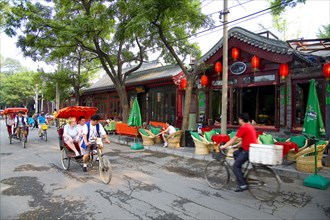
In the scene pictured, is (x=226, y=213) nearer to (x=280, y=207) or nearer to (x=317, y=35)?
(x=280, y=207)

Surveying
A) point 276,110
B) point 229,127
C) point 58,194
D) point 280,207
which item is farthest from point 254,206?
→ point 229,127

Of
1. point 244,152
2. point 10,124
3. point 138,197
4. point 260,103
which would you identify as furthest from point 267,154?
point 10,124

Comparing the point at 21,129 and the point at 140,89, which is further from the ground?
the point at 140,89

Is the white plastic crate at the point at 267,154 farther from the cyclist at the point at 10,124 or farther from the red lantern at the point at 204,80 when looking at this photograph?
the cyclist at the point at 10,124

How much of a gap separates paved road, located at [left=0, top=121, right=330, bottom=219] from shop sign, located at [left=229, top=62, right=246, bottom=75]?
18.0 ft

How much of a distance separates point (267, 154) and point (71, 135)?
5.25m

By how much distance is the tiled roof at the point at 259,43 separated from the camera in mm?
9125

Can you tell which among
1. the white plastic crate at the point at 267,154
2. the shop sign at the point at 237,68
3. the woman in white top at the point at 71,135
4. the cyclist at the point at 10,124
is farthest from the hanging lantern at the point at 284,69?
the cyclist at the point at 10,124

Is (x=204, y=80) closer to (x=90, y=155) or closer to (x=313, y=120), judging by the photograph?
(x=313, y=120)

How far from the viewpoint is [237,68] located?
11.5 m

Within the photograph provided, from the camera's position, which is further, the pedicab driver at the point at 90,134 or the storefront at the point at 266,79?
the storefront at the point at 266,79

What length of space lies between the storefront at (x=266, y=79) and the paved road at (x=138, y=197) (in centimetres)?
429

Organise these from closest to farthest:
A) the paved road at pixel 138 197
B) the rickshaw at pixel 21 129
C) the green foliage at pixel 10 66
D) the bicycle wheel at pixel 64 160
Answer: the paved road at pixel 138 197, the bicycle wheel at pixel 64 160, the rickshaw at pixel 21 129, the green foliage at pixel 10 66

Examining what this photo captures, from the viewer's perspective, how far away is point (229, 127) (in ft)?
39.1
